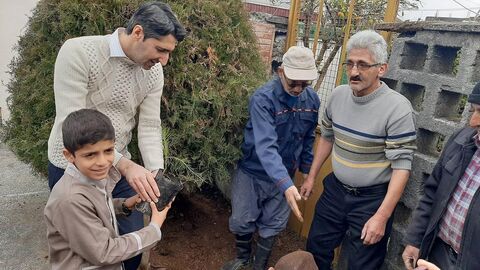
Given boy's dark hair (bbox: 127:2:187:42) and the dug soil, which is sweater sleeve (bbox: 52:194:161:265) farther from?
the dug soil

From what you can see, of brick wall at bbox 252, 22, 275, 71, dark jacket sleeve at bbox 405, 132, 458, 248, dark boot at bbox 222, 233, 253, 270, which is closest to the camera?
dark jacket sleeve at bbox 405, 132, 458, 248

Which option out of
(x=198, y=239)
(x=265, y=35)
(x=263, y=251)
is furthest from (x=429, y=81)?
(x=265, y=35)

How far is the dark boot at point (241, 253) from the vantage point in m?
3.17

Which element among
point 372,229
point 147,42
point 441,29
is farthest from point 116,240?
point 441,29

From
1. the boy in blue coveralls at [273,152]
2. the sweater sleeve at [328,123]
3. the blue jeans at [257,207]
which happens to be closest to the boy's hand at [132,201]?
the boy in blue coveralls at [273,152]

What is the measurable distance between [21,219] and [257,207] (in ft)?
7.44

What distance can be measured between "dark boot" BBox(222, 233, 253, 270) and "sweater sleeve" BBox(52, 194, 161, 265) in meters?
1.58

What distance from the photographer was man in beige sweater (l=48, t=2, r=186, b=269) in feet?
6.30

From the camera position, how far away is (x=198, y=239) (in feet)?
11.9

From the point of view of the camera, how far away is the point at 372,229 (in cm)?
234

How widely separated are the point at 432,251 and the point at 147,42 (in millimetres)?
1893

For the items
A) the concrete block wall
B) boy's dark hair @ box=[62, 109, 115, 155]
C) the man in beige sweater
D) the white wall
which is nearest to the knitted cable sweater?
the man in beige sweater

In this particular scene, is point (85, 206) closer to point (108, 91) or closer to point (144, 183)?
point (144, 183)

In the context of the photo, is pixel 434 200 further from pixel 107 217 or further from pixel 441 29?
pixel 107 217
